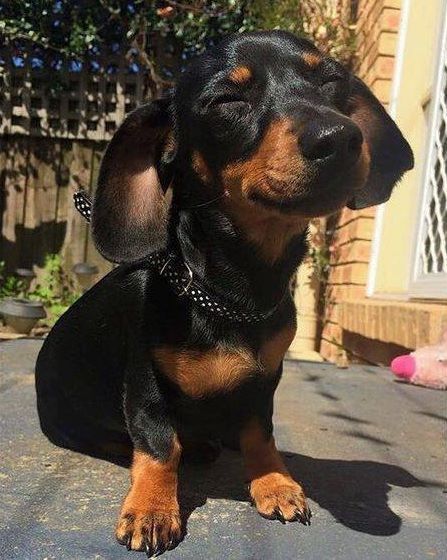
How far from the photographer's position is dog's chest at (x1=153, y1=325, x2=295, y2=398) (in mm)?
1599

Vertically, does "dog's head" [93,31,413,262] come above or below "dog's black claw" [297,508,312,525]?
above

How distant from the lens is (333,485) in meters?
1.95

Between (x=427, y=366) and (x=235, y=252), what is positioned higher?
(x=235, y=252)

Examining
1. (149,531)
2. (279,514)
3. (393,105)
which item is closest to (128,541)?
(149,531)

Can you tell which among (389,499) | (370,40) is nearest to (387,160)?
(389,499)

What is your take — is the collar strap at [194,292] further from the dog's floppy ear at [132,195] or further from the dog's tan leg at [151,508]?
the dog's tan leg at [151,508]

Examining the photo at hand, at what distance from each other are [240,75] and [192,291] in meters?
0.59

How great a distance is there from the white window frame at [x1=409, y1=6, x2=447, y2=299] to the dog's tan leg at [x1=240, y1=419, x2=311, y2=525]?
2.27 meters

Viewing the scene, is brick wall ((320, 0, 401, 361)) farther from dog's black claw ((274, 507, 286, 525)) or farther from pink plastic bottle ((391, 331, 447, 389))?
dog's black claw ((274, 507, 286, 525))

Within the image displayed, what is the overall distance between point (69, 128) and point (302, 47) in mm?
4721

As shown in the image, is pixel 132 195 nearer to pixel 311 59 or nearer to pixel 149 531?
pixel 311 59

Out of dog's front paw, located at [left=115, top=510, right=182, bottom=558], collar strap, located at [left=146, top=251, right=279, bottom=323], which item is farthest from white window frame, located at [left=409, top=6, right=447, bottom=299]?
dog's front paw, located at [left=115, top=510, right=182, bottom=558]

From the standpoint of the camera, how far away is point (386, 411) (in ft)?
9.95

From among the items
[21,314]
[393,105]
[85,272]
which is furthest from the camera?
[85,272]
